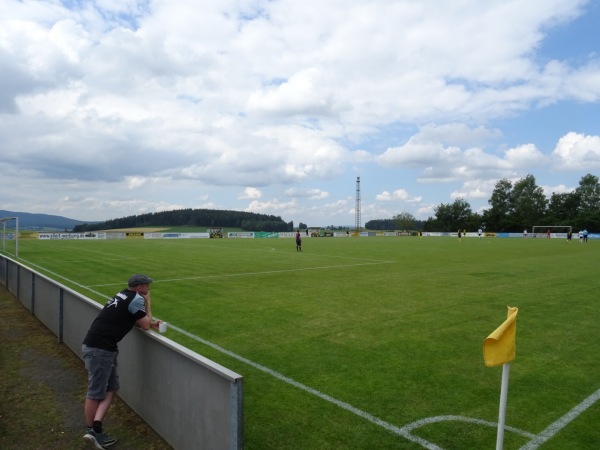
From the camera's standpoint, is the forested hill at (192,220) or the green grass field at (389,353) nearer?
the green grass field at (389,353)

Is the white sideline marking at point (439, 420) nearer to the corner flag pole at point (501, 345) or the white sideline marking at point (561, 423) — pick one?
the white sideline marking at point (561, 423)

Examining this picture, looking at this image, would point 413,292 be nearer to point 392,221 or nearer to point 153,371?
point 153,371

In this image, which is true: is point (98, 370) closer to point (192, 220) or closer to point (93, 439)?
point (93, 439)

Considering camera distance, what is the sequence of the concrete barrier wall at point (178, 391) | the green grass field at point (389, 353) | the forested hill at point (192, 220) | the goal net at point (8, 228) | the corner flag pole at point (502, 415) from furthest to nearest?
the forested hill at point (192, 220), the goal net at point (8, 228), the green grass field at point (389, 353), the corner flag pole at point (502, 415), the concrete barrier wall at point (178, 391)

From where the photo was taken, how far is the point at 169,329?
30.5 feet

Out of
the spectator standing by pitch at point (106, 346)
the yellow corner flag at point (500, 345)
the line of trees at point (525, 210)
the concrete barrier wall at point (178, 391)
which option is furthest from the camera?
the line of trees at point (525, 210)

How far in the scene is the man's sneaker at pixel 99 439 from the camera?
474 cm

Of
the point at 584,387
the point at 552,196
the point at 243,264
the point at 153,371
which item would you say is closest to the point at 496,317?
the point at 584,387

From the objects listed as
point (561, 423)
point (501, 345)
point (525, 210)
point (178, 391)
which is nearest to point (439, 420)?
point (561, 423)

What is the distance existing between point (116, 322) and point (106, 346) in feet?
0.94

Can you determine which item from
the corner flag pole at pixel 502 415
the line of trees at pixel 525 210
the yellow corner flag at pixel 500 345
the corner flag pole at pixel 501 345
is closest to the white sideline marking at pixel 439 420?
the corner flag pole at pixel 502 415

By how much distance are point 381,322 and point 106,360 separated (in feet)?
21.7

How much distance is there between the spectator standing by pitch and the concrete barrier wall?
20cm

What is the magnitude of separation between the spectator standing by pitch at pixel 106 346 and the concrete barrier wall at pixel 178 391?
0.20m
